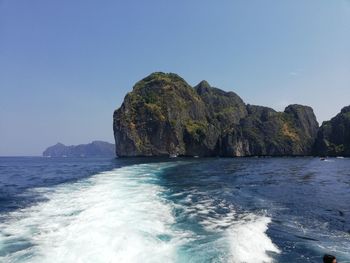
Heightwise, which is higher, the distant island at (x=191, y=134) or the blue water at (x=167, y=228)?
the distant island at (x=191, y=134)

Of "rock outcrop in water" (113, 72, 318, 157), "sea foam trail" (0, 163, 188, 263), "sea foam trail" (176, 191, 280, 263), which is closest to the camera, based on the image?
"sea foam trail" (0, 163, 188, 263)

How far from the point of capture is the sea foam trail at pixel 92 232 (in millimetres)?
11492

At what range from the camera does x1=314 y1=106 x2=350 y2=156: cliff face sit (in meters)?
158

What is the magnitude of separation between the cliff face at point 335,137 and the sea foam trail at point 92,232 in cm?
15649

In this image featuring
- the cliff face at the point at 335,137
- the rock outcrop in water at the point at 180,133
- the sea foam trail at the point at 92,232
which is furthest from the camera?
the rock outcrop in water at the point at 180,133

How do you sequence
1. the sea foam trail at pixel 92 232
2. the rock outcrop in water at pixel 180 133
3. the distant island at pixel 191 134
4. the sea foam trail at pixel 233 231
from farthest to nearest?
the rock outcrop in water at pixel 180 133 → the distant island at pixel 191 134 → the sea foam trail at pixel 233 231 → the sea foam trail at pixel 92 232

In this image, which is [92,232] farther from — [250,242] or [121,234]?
[250,242]

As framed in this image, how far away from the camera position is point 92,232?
46.2 ft

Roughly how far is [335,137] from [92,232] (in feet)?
566

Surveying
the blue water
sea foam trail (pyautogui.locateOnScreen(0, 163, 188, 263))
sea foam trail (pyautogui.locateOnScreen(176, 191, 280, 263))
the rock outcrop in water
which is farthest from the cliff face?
sea foam trail (pyautogui.locateOnScreen(0, 163, 188, 263))

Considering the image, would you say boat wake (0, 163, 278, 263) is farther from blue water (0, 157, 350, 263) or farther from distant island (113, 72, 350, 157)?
distant island (113, 72, 350, 157)

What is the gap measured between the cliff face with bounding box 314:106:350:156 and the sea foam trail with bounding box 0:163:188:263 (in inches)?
6161

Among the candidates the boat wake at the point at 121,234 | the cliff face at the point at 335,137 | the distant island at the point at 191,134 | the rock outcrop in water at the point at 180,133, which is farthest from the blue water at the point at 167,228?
the cliff face at the point at 335,137

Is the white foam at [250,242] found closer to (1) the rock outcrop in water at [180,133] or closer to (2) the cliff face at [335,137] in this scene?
(1) the rock outcrop in water at [180,133]
